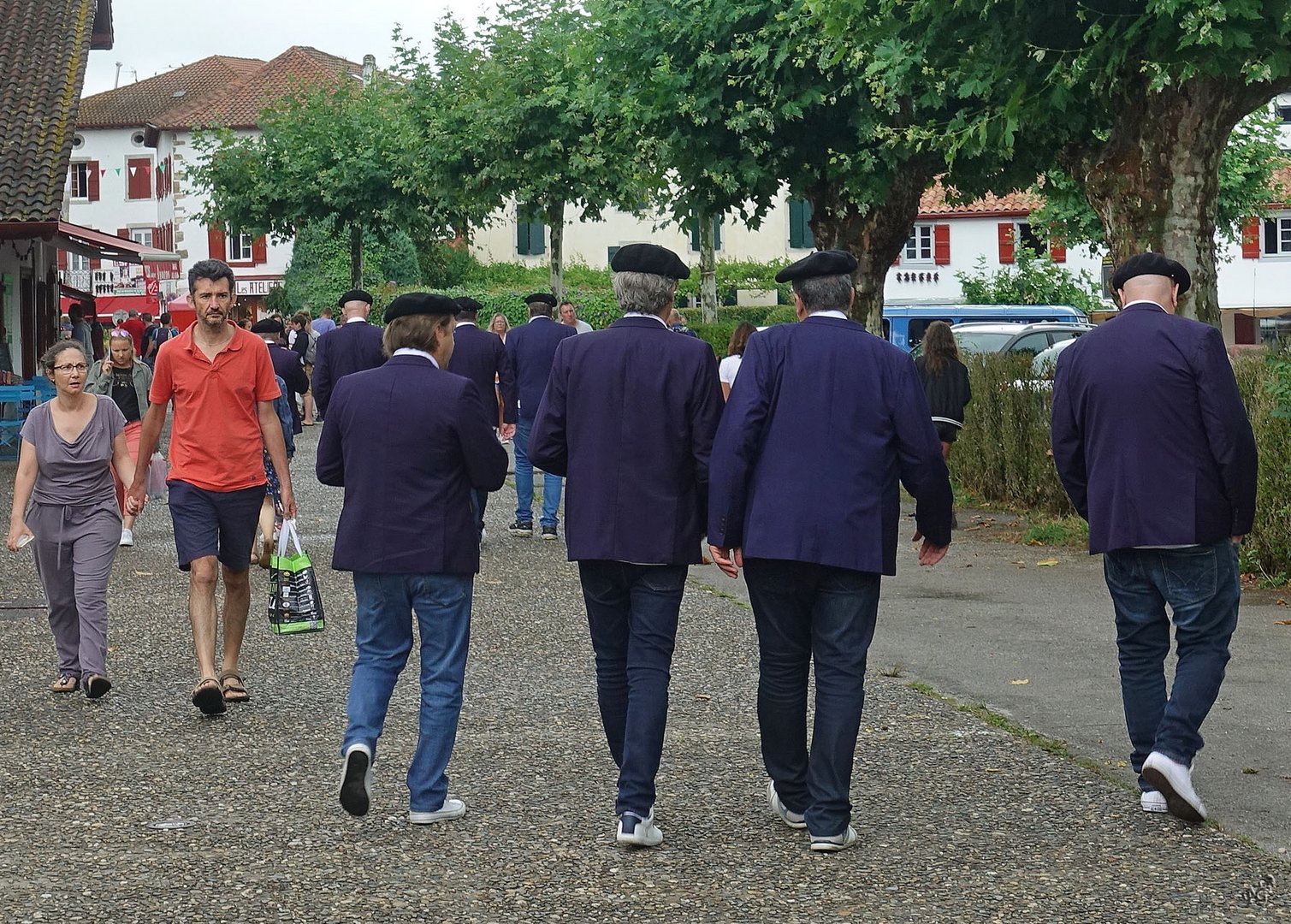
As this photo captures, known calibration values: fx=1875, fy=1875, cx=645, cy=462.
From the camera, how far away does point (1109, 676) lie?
8266 millimetres

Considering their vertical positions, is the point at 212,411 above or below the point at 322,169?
below

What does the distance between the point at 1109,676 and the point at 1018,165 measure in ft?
42.8

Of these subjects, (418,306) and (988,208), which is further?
(988,208)

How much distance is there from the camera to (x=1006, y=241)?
59219 millimetres

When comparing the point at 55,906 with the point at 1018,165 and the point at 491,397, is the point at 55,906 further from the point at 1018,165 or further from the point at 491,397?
the point at 1018,165

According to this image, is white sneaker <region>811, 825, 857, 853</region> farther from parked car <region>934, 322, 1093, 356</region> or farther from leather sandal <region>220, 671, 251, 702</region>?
parked car <region>934, 322, 1093, 356</region>

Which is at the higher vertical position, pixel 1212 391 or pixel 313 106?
pixel 313 106

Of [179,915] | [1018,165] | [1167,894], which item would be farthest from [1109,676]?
[1018,165]

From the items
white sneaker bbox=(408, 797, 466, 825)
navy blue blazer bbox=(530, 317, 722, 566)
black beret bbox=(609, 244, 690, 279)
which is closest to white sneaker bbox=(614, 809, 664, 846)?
white sneaker bbox=(408, 797, 466, 825)

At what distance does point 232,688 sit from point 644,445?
3.01 m

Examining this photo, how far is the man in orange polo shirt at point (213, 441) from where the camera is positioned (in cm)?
760

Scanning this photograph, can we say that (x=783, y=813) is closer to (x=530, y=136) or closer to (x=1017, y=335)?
(x=1017, y=335)

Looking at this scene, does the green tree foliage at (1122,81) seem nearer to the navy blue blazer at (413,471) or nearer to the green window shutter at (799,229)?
the navy blue blazer at (413,471)

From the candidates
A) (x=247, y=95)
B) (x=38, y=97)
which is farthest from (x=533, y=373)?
(x=247, y=95)
